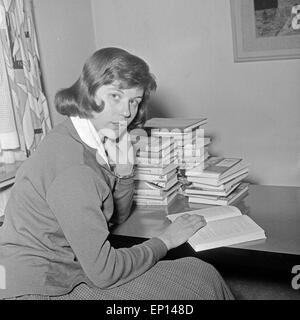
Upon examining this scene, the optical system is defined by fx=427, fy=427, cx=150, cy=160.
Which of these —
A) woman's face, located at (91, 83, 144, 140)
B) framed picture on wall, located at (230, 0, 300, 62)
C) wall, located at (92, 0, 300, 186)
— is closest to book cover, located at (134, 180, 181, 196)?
woman's face, located at (91, 83, 144, 140)

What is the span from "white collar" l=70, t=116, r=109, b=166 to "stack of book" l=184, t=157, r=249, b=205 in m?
0.47

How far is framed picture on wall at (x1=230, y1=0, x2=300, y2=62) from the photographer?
201 centimetres

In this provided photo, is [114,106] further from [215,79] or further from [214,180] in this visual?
[215,79]

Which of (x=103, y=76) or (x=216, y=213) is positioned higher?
(x=103, y=76)

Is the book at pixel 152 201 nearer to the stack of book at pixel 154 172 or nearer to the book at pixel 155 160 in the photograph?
the stack of book at pixel 154 172

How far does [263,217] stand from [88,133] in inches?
25.0

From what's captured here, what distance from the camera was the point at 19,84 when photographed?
5.47 ft

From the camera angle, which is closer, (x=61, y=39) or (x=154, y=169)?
(x=154, y=169)

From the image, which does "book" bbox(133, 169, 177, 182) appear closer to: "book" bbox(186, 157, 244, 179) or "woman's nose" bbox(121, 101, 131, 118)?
"book" bbox(186, 157, 244, 179)

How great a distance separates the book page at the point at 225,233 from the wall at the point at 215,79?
977mm

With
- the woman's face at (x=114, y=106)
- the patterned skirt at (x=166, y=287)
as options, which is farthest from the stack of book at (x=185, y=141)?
the patterned skirt at (x=166, y=287)

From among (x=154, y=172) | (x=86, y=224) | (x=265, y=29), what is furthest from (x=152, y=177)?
(x=265, y=29)

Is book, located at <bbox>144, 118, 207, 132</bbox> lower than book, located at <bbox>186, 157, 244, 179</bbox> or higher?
higher
